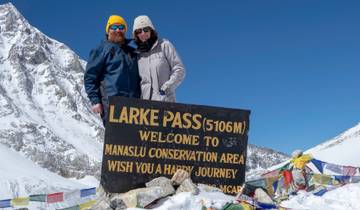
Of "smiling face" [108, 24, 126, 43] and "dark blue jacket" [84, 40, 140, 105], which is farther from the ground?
"smiling face" [108, 24, 126, 43]

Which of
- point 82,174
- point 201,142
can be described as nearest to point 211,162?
point 201,142

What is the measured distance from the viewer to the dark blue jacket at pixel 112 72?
24.5 ft

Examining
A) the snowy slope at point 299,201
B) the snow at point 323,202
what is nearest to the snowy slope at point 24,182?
the snowy slope at point 299,201

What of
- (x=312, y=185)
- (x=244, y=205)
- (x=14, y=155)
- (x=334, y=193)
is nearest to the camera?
(x=244, y=205)

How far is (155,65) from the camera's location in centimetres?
753

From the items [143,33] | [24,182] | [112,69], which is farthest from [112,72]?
[24,182]

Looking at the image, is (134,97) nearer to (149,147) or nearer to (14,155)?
(149,147)

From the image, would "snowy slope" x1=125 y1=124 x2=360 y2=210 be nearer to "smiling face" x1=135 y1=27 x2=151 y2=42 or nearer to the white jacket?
the white jacket

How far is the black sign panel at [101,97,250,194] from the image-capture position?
23.9ft

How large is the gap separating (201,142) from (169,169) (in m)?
0.55

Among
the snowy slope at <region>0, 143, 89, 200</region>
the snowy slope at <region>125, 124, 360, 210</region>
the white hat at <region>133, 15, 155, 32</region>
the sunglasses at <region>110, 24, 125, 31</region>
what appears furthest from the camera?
the snowy slope at <region>0, 143, 89, 200</region>

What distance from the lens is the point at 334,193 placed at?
13.9m

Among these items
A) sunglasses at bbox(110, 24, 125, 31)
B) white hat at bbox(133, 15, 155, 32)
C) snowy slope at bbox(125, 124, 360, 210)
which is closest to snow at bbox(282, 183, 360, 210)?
snowy slope at bbox(125, 124, 360, 210)

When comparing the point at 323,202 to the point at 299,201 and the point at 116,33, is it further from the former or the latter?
the point at 116,33
